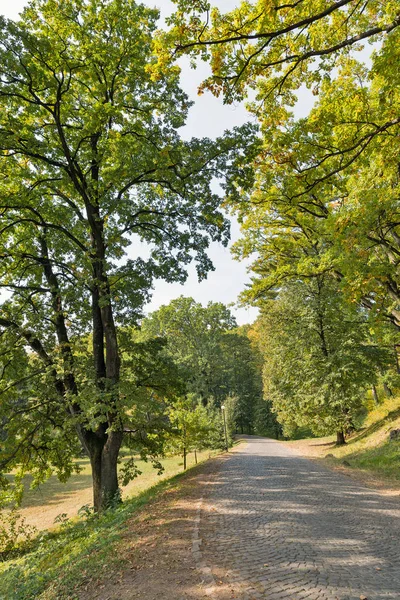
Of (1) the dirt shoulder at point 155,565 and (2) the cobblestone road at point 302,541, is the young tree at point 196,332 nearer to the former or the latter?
(2) the cobblestone road at point 302,541

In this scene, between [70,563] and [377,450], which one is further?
[377,450]

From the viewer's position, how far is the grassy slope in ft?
38.4

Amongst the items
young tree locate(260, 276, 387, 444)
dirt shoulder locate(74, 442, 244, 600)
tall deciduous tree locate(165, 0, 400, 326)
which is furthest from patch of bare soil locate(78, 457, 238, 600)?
young tree locate(260, 276, 387, 444)

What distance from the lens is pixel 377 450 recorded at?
14.2m

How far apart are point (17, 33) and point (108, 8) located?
133 inches

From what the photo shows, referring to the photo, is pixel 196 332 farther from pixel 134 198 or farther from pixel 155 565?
pixel 155 565

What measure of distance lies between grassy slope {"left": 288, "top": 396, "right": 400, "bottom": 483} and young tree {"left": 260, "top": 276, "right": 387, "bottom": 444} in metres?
1.19

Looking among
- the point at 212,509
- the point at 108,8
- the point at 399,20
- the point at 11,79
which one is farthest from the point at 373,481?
the point at 108,8

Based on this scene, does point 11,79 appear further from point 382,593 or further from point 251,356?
point 251,356

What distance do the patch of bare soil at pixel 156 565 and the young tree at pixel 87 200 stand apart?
8.78 ft

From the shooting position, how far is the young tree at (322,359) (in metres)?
17.2

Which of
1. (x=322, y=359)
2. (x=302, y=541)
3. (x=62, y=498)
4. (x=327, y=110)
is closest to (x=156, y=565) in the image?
(x=302, y=541)

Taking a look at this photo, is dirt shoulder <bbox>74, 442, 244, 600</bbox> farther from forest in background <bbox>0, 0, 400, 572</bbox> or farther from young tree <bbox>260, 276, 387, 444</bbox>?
young tree <bbox>260, 276, 387, 444</bbox>

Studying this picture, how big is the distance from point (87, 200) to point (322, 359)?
44.1ft
